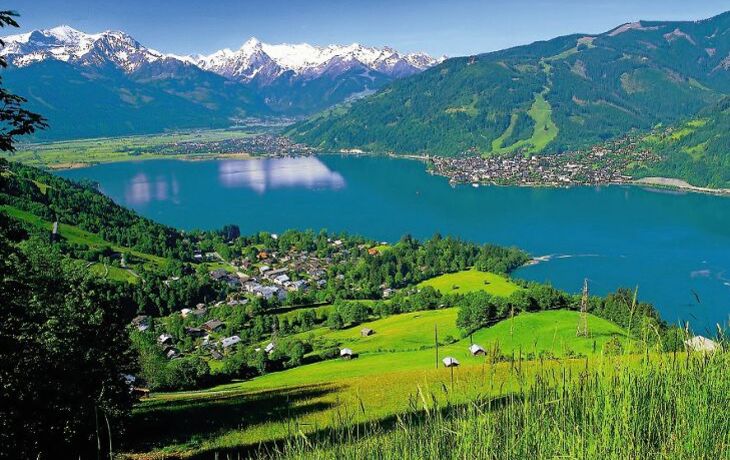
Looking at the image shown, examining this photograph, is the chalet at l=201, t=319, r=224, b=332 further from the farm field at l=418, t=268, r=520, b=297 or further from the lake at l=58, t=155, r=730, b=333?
the lake at l=58, t=155, r=730, b=333

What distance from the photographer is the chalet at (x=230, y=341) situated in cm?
6181

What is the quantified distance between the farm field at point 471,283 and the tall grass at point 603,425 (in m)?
67.8

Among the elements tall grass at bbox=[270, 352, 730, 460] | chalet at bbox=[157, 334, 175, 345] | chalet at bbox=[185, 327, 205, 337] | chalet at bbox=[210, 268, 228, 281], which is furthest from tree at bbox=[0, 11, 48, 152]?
chalet at bbox=[210, 268, 228, 281]

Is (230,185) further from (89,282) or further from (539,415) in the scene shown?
(539,415)

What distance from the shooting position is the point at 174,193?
591 feet

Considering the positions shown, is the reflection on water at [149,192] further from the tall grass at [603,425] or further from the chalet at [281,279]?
the tall grass at [603,425]

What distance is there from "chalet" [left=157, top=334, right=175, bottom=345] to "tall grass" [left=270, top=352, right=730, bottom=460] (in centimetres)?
6310

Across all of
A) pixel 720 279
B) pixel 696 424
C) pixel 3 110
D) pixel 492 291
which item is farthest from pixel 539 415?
pixel 720 279

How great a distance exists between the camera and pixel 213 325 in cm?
7038

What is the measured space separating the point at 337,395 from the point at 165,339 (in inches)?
2475

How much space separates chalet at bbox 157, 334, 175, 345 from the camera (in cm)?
6312

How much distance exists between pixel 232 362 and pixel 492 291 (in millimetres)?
40497

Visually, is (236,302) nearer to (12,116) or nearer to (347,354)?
(347,354)

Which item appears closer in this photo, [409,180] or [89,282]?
[89,282]
